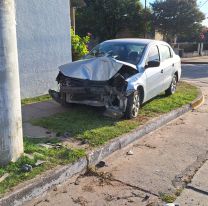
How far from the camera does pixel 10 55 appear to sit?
454 centimetres

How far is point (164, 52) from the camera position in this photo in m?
9.62

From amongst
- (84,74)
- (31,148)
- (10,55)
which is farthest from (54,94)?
(10,55)

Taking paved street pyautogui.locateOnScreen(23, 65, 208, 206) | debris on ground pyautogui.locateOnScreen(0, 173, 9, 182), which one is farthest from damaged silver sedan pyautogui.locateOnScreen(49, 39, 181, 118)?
debris on ground pyautogui.locateOnScreen(0, 173, 9, 182)

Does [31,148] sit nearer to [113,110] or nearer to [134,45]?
[113,110]

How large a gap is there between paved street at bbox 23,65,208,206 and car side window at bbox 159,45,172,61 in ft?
10.2

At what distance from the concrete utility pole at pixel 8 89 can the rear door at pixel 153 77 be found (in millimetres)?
3895

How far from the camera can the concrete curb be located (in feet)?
13.4

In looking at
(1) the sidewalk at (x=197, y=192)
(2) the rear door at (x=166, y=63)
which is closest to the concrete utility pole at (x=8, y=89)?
(1) the sidewalk at (x=197, y=192)

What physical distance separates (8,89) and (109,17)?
30217 mm

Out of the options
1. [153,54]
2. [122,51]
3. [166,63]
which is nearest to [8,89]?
[122,51]

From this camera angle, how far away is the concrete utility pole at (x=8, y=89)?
175 inches

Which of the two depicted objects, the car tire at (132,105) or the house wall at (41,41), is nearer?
the car tire at (132,105)

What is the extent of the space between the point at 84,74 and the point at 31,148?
2452 millimetres

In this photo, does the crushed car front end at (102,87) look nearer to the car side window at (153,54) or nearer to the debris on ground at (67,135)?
the car side window at (153,54)
